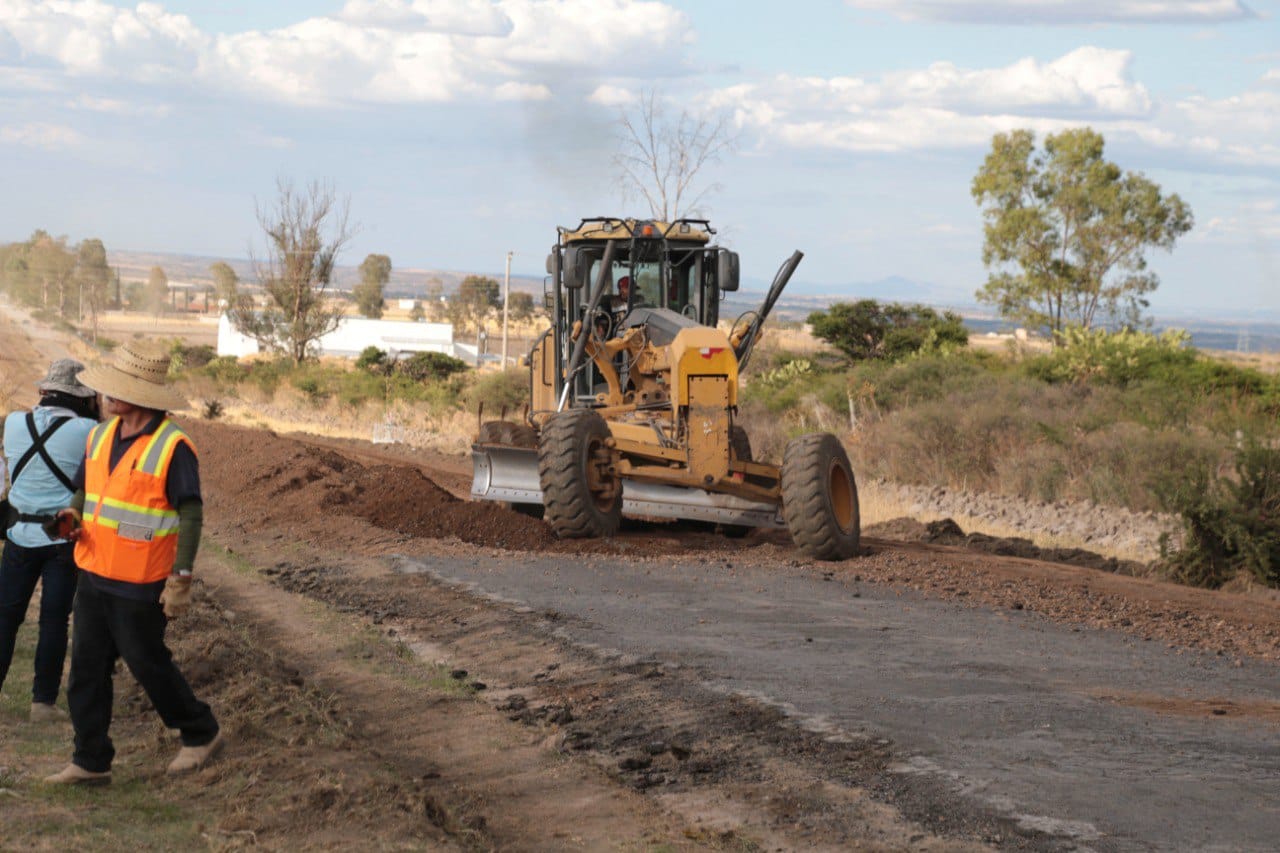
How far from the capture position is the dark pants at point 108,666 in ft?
21.2

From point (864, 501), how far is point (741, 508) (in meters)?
7.20

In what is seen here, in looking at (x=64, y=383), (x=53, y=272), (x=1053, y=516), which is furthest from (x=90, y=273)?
(x=64, y=383)

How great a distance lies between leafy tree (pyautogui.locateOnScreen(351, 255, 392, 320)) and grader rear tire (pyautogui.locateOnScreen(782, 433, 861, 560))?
121m

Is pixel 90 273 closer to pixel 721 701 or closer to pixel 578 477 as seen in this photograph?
pixel 578 477

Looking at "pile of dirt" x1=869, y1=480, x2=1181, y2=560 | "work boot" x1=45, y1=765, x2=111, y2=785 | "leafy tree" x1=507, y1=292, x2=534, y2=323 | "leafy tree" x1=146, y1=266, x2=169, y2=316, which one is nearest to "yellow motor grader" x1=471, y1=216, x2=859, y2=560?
"pile of dirt" x1=869, y1=480, x2=1181, y2=560

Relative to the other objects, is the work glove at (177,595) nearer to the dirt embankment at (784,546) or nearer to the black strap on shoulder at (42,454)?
the black strap on shoulder at (42,454)

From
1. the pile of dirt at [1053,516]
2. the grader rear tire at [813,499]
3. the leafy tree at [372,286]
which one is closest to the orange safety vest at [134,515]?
the grader rear tire at [813,499]

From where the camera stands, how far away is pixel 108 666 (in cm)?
669

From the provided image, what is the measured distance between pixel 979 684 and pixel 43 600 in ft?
16.7

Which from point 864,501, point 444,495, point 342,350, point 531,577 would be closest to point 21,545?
point 531,577

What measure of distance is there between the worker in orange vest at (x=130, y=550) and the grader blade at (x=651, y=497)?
7.92 metres

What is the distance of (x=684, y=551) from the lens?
14070 mm

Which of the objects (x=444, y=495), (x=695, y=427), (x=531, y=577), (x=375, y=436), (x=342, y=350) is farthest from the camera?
(x=342, y=350)

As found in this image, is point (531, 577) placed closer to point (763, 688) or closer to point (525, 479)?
point (525, 479)
